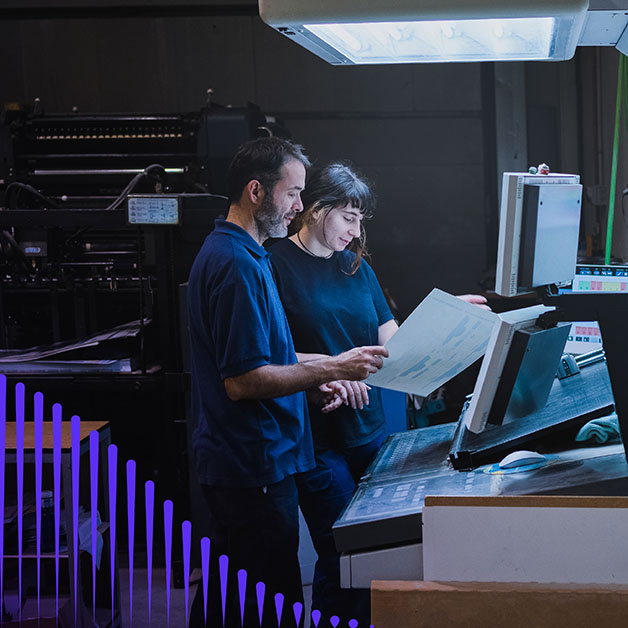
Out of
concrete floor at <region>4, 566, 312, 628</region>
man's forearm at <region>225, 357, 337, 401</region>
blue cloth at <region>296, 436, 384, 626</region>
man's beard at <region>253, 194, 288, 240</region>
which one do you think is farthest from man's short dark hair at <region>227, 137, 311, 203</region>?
concrete floor at <region>4, 566, 312, 628</region>

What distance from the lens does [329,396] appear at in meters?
1.80

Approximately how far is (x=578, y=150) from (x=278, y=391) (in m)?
3.47

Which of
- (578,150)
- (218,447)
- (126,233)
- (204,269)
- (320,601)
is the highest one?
(578,150)

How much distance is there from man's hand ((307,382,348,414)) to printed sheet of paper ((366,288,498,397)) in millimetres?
191

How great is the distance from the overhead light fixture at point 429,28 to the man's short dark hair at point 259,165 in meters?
0.48

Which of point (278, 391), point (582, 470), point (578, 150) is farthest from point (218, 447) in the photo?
point (578, 150)

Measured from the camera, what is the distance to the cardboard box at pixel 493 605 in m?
0.91

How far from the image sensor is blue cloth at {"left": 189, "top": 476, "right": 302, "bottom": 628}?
1.56 meters

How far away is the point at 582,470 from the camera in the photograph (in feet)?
3.58

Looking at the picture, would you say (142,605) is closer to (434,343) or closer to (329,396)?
(329,396)

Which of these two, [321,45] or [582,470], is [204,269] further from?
[582,470]

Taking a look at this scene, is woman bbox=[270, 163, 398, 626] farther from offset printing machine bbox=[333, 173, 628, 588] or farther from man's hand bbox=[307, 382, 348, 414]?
offset printing machine bbox=[333, 173, 628, 588]

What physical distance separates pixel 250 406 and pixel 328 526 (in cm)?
39

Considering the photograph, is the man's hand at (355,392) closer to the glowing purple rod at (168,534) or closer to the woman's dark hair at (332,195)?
the woman's dark hair at (332,195)
